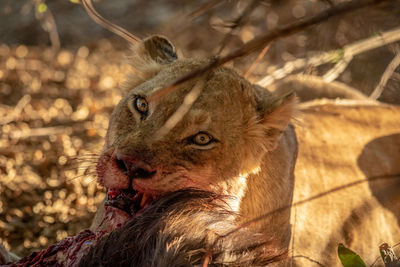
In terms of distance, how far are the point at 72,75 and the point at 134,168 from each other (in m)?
3.87

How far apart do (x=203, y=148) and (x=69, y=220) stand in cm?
194

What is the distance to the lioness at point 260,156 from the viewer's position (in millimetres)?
2082

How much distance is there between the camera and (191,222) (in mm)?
1724

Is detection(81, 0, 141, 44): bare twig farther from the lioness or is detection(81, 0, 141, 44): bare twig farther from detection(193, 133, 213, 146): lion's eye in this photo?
detection(193, 133, 213, 146): lion's eye

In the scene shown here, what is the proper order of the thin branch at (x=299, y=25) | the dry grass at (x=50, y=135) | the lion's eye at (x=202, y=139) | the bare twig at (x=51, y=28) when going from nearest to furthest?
the thin branch at (x=299, y=25)
the lion's eye at (x=202, y=139)
the dry grass at (x=50, y=135)
the bare twig at (x=51, y=28)

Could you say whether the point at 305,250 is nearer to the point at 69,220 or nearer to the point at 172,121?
the point at 172,121

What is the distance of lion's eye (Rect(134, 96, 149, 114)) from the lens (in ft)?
7.64

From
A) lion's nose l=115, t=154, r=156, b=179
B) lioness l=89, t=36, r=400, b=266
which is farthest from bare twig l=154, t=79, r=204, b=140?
lion's nose l=115, t=154, r=156, b=179

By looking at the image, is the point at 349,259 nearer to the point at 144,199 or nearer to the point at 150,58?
the point at 144,199

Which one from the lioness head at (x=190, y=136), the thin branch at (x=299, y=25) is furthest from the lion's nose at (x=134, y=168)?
the thin branch at (x=299, y=25)

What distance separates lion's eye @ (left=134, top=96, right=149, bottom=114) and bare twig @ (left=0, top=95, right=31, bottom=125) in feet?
8.69

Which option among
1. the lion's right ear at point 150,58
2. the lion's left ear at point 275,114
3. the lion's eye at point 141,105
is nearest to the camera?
the lion's eye at point 141,105

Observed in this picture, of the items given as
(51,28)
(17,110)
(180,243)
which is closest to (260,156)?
(180,243)

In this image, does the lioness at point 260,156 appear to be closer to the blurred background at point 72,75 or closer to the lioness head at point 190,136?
the lioness head at point 190,136
